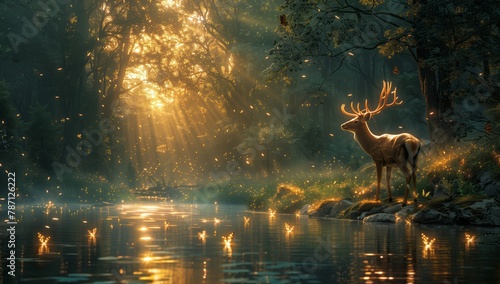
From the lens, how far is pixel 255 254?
17.1 m

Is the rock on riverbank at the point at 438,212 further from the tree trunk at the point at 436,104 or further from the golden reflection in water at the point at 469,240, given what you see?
the tree trunk at the point at 436,104

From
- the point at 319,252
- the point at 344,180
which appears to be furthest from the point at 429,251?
the point at 344,180

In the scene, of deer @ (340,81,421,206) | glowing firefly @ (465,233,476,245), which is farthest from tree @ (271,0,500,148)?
glowing firefly @ (465,233,476,245)

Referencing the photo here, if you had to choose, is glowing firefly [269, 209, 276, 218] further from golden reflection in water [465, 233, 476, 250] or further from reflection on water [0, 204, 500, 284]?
golden reflection in water [465, 233, 476, 250]

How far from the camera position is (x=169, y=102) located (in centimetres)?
9656

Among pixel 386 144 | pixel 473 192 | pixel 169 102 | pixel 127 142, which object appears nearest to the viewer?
pixel 473 192

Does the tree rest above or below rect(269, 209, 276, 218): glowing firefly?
above

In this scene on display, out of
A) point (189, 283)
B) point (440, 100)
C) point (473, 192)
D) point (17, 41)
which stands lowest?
point (189, 283)

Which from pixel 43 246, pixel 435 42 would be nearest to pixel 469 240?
pixel 43 246

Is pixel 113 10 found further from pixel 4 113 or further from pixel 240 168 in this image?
pixel 4 113

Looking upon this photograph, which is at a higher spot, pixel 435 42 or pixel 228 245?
pixel 435 42

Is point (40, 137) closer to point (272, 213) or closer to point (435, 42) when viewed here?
point (272, 213)

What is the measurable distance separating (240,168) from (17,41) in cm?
1877

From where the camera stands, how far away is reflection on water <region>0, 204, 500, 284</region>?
13.2 metres
